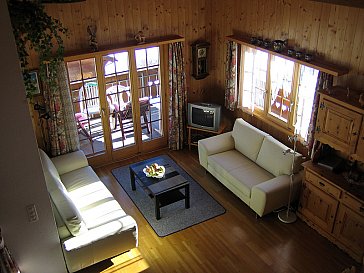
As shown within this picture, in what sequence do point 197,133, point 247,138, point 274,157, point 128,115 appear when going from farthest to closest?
point 197,133 → point 128,115 → point 247,138 → point 274,157

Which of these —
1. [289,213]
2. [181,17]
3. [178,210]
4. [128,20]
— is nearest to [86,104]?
[128,20]

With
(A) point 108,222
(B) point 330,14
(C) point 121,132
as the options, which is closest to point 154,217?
(A) point 108,222

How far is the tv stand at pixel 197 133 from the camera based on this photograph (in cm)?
663

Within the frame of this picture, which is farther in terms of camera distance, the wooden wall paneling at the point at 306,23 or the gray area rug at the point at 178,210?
the gray area rug at the point at 178,210

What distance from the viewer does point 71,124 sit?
590 cm

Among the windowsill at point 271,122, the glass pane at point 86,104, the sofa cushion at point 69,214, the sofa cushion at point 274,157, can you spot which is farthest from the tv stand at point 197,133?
the sofa cushion at point 69,214

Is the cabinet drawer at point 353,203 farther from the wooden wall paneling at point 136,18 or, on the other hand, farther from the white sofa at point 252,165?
the wooden wall paneling at point 136,18

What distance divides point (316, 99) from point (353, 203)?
1.29 m

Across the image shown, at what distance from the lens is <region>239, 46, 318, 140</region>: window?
518cm

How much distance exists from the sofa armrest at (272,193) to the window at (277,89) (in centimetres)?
63

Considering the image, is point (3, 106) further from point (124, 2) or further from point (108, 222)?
point (124, 2)

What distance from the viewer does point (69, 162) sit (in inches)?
227

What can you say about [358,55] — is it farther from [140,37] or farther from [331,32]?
[140,37]

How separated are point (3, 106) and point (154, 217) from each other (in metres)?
2.79
